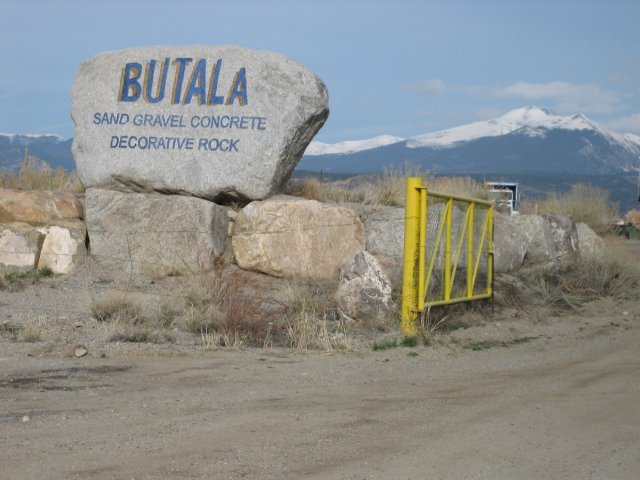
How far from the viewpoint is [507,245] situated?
16484mm

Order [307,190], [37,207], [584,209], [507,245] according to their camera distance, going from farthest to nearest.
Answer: [584,209], [307,190], [507,245], [37,207]

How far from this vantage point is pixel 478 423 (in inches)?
258

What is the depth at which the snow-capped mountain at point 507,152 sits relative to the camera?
6560 inches

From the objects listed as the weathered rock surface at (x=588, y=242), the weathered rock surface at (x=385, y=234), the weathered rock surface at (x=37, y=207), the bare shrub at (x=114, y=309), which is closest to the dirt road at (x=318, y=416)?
the bare shrub at (x=114, y=309)

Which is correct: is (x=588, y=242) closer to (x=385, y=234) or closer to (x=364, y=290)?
(x=385, y=234)

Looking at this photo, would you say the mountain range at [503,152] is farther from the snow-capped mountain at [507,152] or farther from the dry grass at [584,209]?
the dry grass at [584,209]

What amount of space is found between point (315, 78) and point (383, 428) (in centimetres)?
→ 944

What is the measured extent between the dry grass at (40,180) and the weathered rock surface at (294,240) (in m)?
4.19

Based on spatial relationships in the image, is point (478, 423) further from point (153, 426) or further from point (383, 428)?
point (153, 426)

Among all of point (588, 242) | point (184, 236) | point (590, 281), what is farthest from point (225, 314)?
point (588, 242)

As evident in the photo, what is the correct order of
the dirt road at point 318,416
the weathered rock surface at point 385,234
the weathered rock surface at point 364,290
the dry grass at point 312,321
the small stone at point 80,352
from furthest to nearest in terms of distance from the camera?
the weathered rock surface at point 385,234
the weathered rock surface at point 364,290
the dry grass at point 312,321
the small stone at point 80,352
the dirt road at point 318,416

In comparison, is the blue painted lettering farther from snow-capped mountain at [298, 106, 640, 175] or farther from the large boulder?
snow-capped mountain at [298, 106, 640, 175]

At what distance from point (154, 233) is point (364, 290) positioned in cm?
386

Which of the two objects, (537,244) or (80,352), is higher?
(537,244)
